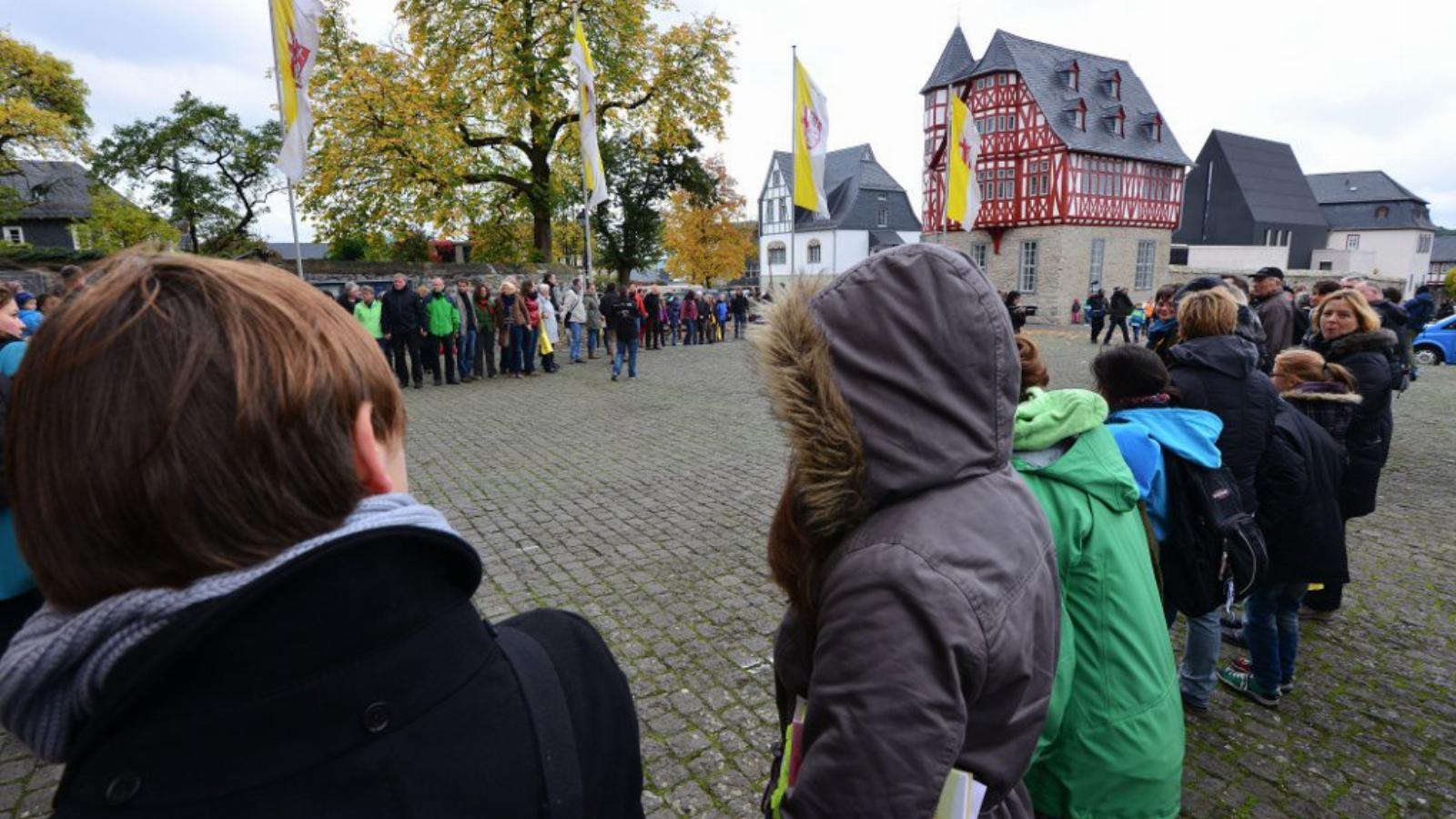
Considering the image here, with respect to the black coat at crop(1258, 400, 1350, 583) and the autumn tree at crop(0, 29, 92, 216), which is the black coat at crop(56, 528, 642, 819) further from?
the autumn tree at crop(0, 29, 92, 216)

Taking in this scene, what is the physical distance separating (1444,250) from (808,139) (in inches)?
3607

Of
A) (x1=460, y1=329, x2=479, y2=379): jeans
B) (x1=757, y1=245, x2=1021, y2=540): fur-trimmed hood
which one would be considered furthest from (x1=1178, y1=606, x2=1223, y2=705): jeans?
(x1=460, y1=329, x2=479, y2=379): jeans

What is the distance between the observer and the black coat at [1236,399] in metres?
3.29

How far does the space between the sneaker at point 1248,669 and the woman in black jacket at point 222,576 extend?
4081 mm

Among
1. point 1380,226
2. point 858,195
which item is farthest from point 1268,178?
point 858,195

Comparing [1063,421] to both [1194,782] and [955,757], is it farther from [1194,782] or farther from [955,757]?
[1194,782]

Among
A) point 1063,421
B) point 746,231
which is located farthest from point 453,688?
point 746,231

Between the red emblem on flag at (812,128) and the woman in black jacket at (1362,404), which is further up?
the red emblem on flag at (812,128)

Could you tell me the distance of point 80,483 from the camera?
2.28ft

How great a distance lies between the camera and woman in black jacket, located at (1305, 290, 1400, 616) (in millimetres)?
4320

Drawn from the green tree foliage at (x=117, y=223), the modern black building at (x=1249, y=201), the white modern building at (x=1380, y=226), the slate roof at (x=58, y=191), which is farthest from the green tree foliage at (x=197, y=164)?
the white modern building at (x=1380, y=226)

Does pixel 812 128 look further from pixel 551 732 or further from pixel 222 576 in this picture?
pixel 222 576

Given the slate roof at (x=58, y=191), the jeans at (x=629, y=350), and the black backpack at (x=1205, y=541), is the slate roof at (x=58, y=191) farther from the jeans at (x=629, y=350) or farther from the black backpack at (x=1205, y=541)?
the black backpack at (x=1205, y=541)

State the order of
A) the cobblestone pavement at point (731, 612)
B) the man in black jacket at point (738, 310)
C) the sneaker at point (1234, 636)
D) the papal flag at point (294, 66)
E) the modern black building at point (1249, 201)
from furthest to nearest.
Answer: the modern black building at point (1249, 201) < the man in black jacket at point (738, 310) < the papal flag at point (294, 66) < the sneaker at point (1234, 636) < the cobblestone pavement at point (731, 612)
